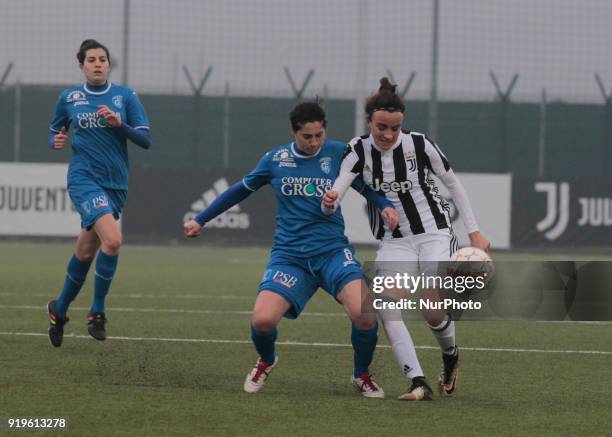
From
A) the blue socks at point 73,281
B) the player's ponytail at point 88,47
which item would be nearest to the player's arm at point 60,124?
the player's ponytail at point 88,47

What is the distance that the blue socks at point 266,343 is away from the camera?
7273 mm

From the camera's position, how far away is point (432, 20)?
25953mm

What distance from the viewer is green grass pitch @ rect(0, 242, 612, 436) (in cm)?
607

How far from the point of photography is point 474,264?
6.79 metres

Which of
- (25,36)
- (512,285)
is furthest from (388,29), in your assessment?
(512,285)

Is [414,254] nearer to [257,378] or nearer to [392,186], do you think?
[392,186]

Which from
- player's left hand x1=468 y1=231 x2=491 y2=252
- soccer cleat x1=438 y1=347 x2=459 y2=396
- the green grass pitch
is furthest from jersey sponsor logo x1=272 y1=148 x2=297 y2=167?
soccer cleat x1=438 y1=347 x2=459 y2=396

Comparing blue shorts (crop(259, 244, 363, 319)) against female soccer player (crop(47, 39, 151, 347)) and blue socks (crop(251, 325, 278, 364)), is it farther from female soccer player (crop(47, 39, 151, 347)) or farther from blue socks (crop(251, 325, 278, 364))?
female soccer player (crop(47, 39, 151, 347))

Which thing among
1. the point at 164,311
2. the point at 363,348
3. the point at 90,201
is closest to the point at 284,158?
the point at 363,348

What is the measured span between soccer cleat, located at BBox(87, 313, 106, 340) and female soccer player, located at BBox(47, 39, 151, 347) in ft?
0.04

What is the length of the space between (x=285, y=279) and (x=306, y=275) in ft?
0.45

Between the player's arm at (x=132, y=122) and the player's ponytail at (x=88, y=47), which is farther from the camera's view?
the player's ponytail at (x=88, y=47)

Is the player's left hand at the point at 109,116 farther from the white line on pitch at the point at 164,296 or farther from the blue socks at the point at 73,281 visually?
the white line on pitch at the point at 164,296

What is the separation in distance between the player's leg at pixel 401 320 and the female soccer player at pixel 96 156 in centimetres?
268
